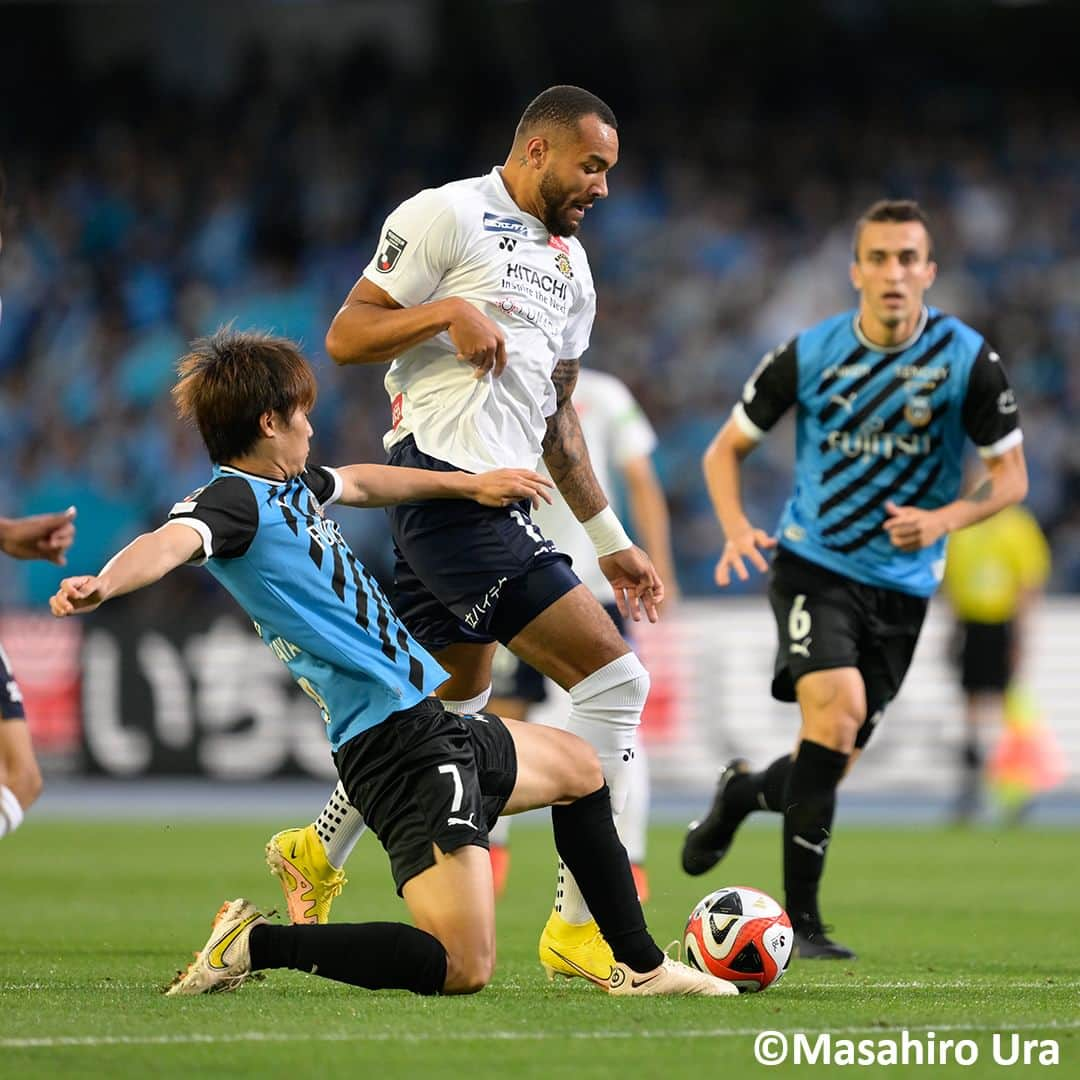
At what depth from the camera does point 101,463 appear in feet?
58.2

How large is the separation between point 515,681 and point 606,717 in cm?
308

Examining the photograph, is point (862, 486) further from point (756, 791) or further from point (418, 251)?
point (418, 251)

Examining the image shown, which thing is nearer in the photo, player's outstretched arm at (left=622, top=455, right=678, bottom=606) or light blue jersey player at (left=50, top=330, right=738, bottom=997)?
light blue jersey player at (left=50, top=330, right=738, bottom=997)

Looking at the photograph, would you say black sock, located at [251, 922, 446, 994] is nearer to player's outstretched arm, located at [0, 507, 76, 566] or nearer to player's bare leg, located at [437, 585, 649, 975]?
player's bare leg, located at [437, 585, 649, 975]

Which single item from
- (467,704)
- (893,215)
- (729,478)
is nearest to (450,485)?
(467,704)

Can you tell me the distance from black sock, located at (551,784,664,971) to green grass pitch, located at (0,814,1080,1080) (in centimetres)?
17

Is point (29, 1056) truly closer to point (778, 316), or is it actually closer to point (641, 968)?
point (641, 968)

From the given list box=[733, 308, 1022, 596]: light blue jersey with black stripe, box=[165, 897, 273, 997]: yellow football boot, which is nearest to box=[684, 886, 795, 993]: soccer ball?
box=[165, 897, 273, 997]: yellow football boot

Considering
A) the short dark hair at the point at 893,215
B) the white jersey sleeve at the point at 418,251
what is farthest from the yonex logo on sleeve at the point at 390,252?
the short dark hair at the point at 893,215

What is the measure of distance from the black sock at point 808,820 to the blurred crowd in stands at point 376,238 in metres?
9.50

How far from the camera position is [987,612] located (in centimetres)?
1341

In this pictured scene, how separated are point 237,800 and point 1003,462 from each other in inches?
333

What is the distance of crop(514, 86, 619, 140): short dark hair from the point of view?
5.56 m

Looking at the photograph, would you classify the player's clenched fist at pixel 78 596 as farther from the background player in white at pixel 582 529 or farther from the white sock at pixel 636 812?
the background player in white at pixel 582 529
